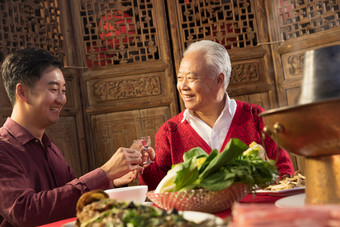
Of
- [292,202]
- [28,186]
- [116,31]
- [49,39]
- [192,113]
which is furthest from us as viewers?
[116,31]

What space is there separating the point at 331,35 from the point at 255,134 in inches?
62.5

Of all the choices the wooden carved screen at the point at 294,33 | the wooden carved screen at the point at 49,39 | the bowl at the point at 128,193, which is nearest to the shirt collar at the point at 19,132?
the bowl at the point at 128,193

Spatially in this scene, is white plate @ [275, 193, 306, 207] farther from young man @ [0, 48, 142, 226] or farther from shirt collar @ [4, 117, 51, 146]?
shirt collar @ [4, 117, 51, 146]

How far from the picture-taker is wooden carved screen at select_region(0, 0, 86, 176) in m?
3.38

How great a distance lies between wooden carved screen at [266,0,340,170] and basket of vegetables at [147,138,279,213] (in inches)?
98.9

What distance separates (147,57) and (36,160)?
7.04 feet

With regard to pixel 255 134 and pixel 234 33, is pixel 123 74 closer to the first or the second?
pixel 234 33

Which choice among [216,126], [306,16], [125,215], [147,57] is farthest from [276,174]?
[306,16]

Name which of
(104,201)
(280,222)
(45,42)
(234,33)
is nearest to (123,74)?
(45,42)

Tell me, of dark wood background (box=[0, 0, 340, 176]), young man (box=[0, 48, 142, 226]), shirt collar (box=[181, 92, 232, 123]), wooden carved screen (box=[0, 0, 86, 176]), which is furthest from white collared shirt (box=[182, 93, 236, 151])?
wooden carved screen (box=[0, 0, 86, 176])

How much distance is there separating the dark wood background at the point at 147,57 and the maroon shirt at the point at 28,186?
1.79 m

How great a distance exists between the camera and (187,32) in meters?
3.89

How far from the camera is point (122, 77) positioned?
3.75 metres

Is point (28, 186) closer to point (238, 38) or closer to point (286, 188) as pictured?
point (286, 188)
